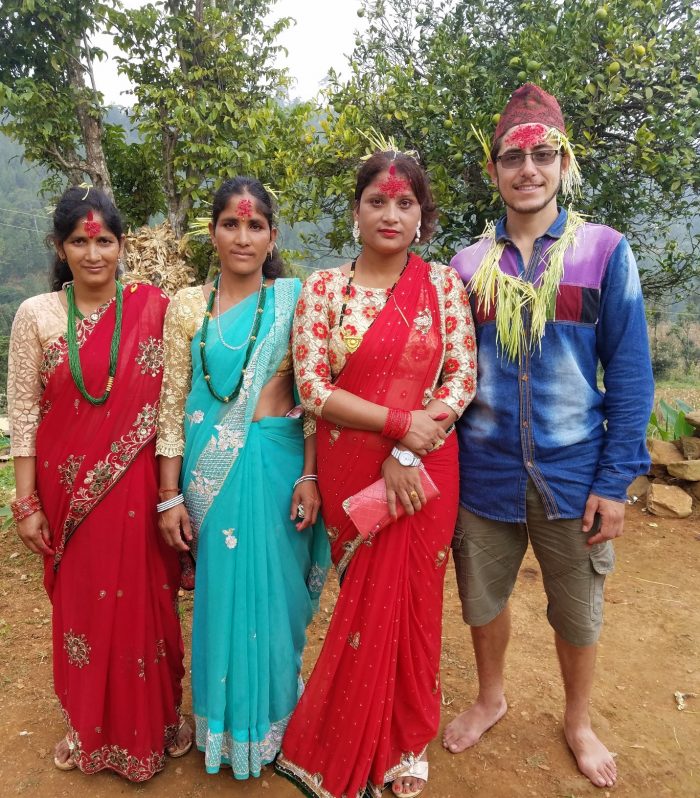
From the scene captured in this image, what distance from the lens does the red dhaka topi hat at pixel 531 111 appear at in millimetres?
2162

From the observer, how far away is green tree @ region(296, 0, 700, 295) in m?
3.63

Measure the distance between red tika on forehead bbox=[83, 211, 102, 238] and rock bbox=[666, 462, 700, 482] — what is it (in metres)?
4.68

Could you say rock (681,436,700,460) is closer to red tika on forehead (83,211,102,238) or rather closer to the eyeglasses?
the eyeglasses

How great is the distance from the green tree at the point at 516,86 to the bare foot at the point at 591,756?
3025 millimetres

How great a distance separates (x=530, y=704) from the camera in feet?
9.09

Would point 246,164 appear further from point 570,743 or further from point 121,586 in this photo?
point 570,743

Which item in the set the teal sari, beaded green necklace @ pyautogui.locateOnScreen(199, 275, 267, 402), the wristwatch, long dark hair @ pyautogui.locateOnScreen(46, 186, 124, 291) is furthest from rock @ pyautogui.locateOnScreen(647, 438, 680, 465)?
long dark hair @ pyautogui.locateOnScreen(46, 186, 124, 291)

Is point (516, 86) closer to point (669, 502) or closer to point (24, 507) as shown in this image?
point (669, 502)

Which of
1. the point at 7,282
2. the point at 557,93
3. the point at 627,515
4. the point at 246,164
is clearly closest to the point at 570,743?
the point at 627,515

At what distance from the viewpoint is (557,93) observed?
11.9 feet

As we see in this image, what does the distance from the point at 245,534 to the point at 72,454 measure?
2.29 ft

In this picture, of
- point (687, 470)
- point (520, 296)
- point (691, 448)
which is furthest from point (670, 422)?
point (520, 296)

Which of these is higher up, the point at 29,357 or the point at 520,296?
the point at 520,296

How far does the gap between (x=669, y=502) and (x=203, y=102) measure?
Answer: 484 centimetres
